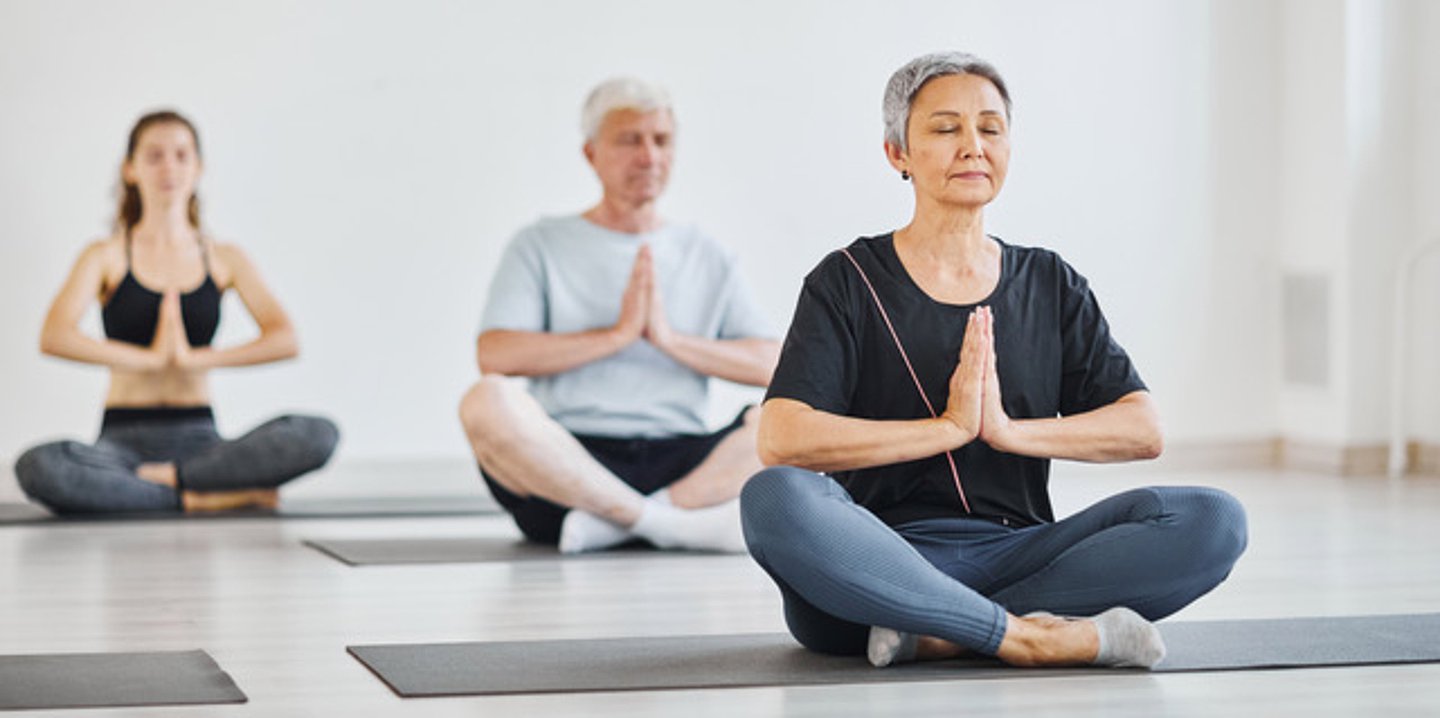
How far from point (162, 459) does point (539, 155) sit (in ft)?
5.26

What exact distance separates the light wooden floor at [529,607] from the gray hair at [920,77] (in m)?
0.79

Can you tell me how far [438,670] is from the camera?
3.25 m

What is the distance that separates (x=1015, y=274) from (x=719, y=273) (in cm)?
186

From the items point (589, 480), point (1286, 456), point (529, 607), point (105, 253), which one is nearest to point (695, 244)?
point (589, 480)

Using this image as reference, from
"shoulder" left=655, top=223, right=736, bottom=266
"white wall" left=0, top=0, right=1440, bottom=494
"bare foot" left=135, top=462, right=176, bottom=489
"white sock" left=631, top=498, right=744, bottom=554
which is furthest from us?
"white wall" left=0, top=0, right=1440, bottom=494

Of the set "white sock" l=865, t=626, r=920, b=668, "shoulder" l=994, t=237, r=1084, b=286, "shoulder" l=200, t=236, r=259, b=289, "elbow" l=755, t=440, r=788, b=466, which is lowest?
"white sock" l=865, t=626, r=920, b=668

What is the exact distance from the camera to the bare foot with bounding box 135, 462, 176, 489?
19.3 feet

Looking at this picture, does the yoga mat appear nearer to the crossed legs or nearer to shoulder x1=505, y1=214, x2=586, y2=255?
the crossed legs

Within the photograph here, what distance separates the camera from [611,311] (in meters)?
5.03

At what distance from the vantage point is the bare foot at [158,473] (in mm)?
5871

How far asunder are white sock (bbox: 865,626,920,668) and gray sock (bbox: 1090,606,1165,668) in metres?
0.26

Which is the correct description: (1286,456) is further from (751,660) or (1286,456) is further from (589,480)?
(751,660)

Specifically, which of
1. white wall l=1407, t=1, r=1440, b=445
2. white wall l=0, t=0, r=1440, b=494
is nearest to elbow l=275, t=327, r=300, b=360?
white wall l=0, t=0, r=1440, b=494

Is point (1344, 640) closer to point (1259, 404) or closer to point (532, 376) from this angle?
point (532, 376)
